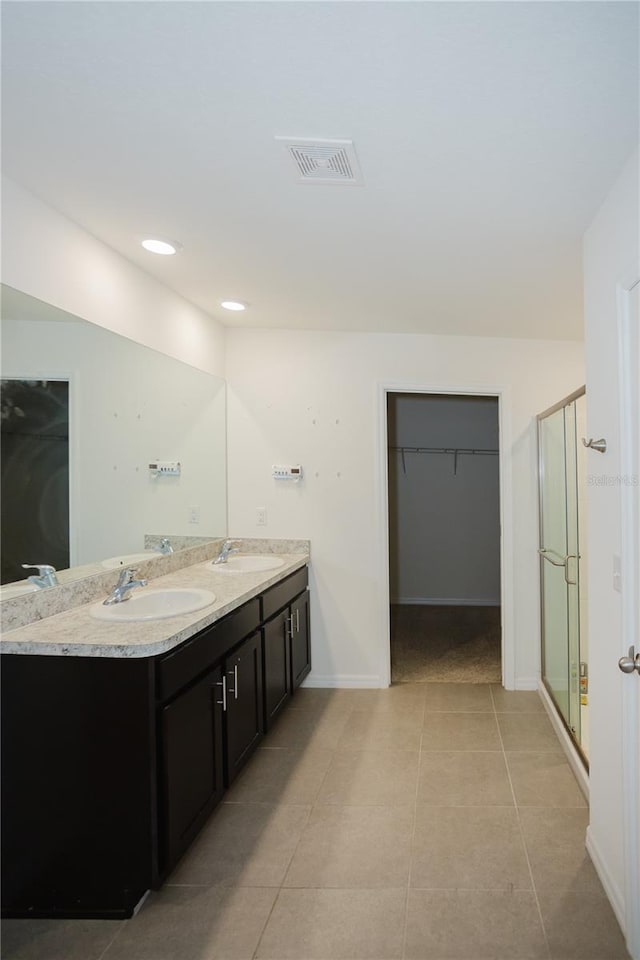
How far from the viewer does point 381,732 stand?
119 inches

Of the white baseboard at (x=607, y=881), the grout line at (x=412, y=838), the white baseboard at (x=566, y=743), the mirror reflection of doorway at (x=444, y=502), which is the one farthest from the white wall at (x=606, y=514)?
the mirror reflection of doorway at (x=444, y=502)

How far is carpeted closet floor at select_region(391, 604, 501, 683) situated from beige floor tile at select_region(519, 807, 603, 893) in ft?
5.03

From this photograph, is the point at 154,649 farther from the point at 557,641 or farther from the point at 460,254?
the point at 557,641

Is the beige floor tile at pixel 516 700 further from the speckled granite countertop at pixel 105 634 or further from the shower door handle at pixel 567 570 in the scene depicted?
the speckled granite countertop at pixel 105 634

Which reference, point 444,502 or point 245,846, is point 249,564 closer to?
point 245,846

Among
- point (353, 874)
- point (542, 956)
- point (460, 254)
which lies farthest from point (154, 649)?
point (460, 254)

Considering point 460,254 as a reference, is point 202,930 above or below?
below

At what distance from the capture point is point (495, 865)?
196 centimetres

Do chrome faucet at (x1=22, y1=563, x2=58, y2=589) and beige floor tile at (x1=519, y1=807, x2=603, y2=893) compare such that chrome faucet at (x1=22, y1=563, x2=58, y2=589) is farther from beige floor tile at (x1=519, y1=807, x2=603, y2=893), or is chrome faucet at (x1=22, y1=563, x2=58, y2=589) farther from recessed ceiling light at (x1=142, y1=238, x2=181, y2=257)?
beige floor tile at (x1=519, y1=807, x2=603, y2=893)

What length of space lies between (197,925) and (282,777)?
897mm

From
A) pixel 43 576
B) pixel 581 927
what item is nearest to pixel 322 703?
pixel 581 927

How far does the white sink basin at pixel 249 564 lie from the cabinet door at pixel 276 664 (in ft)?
1.02

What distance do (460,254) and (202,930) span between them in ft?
8.73

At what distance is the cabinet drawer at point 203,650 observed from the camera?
1783mm
